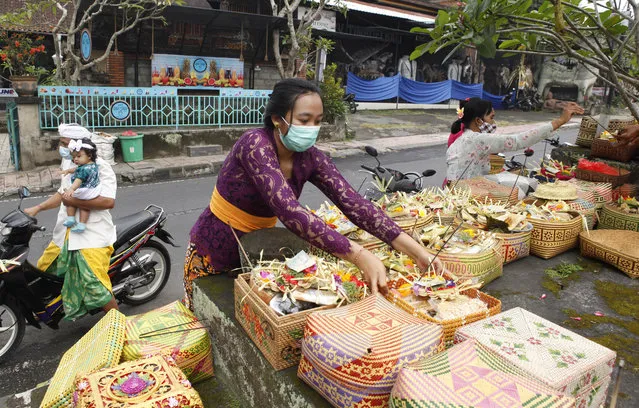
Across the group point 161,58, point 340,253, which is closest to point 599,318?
point 340,253

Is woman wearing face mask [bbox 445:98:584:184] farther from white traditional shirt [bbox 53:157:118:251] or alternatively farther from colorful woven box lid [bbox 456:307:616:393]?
white traditional shirt [bbox 53:157:118:251]

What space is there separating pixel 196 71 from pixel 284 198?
46.1 ft

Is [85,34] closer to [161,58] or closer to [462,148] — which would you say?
[161,58]

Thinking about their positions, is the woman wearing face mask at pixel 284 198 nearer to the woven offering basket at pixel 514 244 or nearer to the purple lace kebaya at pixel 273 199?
Answer: the purple lace kebaya at pixel 273 199

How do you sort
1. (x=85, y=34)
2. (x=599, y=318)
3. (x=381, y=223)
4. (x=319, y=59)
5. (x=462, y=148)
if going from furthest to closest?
(x=319, y=59)
(x=85, y=34)
(x=462, y=148)
(x=599, y=318)
(x=381, y=223)

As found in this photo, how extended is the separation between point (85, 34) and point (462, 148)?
35.5 feet

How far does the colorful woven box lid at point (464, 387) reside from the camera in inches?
51.3

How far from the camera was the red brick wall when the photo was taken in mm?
13914

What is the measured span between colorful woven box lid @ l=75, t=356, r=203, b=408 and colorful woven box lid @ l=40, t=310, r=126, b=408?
0.12 m

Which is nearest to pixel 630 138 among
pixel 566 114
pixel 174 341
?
pixel 566 114

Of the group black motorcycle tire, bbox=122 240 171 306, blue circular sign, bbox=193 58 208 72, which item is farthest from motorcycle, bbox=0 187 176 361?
blue circular sign, bbox=193 58 208 72

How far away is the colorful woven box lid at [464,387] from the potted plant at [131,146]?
9.70m

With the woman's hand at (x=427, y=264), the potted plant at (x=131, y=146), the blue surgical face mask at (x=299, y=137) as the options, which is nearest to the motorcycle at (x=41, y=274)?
the blue surgical face mask at (x=299, y=137)

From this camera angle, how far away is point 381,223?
229 cm
